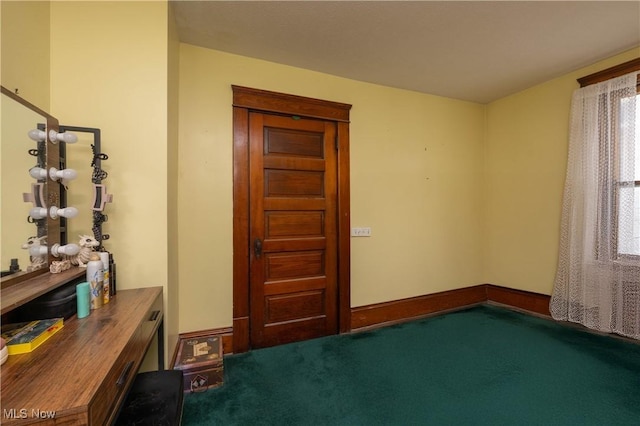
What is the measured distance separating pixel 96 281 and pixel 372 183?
2.57m

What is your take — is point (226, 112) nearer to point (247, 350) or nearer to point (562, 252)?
point (247, 350)

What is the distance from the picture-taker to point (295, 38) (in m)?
2.31

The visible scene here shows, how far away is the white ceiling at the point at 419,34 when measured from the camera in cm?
198

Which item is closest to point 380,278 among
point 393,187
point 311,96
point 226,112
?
point 393,187

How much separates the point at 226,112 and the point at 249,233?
3.70 ft

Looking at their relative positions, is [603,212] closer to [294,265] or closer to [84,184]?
[294,265]

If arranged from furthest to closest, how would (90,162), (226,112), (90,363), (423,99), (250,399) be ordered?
(423,99) → (226,112) → (250,399) → (90,162) → (90,363)

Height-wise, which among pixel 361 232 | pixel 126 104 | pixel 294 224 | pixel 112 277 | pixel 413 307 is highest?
pixel 126 104

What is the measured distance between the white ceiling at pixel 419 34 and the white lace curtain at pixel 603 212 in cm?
53

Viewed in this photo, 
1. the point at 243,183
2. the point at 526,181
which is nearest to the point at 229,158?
the point at 243,183

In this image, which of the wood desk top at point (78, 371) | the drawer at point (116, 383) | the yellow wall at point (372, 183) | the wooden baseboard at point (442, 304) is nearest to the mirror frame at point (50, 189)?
the wood desk top at point (78, 371)

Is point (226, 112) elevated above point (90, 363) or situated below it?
above

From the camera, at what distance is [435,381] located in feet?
6.77

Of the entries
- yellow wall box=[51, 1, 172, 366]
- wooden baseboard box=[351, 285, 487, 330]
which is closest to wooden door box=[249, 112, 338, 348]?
wooden baseboard box=[351, 285, 487, 330]
